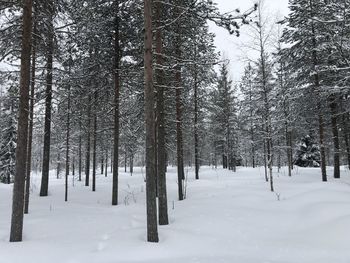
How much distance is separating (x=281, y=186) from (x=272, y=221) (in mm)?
7977

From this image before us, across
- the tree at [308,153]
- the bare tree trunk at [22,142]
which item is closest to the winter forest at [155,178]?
the bare tree trunk at [22,142]

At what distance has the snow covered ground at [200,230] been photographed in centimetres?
746

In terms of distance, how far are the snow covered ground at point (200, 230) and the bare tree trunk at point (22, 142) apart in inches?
21.9

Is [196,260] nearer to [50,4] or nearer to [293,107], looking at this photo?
[50,4]

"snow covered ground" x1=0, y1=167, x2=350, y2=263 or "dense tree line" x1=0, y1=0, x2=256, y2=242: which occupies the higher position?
"dense tree line" x1=0, y1=0, x2=256, y2=242

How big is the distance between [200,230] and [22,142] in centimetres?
619

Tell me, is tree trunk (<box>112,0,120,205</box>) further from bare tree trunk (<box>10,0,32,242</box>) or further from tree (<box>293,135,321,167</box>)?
tree (<box>293,135,321,167</box>)

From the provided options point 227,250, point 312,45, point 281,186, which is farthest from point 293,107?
point 227,250

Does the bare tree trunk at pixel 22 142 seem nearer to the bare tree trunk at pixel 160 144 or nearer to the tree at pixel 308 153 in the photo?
the bare tree trunk at pixel 160 144

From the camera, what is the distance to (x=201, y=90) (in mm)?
25031

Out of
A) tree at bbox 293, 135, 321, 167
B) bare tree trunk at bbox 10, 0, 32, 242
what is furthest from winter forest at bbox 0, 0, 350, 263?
tree at bbox 293, 135, 321, 167

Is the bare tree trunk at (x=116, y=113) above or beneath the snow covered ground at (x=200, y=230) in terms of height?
A: above

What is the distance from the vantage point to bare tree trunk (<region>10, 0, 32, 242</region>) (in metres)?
8.55

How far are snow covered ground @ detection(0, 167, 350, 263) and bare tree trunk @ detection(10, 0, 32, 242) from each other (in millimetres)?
556
